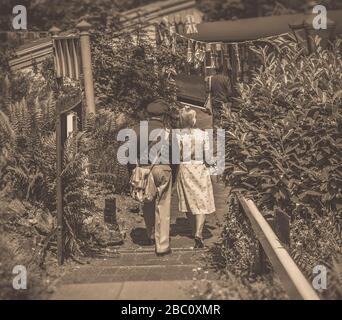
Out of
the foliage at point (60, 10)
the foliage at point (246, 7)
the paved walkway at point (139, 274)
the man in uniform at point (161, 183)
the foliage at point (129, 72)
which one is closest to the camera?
the paved walkway at point (139, 274)

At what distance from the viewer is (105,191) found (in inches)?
435

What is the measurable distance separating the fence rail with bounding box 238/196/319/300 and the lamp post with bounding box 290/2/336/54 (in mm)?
3922

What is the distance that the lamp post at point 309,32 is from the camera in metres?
9.85

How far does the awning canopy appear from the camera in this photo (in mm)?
13473

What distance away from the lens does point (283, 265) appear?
5.02 metres

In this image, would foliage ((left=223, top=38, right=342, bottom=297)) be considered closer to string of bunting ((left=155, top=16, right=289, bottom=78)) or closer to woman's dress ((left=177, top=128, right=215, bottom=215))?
woman's dress ((left=177, top=128, right=215, bottom=215))

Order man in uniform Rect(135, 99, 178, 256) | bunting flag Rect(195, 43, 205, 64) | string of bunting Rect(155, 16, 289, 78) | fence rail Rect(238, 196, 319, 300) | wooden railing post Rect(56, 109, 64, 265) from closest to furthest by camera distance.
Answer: fence rail Rect(238, 196, 319, 300) < wooden railing post Rect(56, 109, 64, 265) < man in uniform Rect(135, 99, 178, 256) < string of bunting Rect(155, 16, 289, 78) < bunting flag Rect(195, 43, 205, 64)

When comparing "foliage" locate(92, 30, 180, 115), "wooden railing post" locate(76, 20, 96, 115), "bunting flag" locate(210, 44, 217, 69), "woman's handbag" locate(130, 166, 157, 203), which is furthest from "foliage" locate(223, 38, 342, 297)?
"foliage" locate(92, 30, 180, 115)

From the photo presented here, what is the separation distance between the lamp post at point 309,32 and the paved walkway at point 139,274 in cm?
324

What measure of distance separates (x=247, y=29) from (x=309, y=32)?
3.38 meters

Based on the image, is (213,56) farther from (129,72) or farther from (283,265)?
(283,265)

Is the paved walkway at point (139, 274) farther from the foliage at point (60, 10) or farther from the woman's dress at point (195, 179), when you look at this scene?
the foliage at point (60, 10)

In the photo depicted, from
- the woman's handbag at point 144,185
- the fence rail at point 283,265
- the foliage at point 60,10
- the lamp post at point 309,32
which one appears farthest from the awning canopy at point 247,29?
the foliage at point 60,10

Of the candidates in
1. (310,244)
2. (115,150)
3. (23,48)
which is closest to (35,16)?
(23,48)
